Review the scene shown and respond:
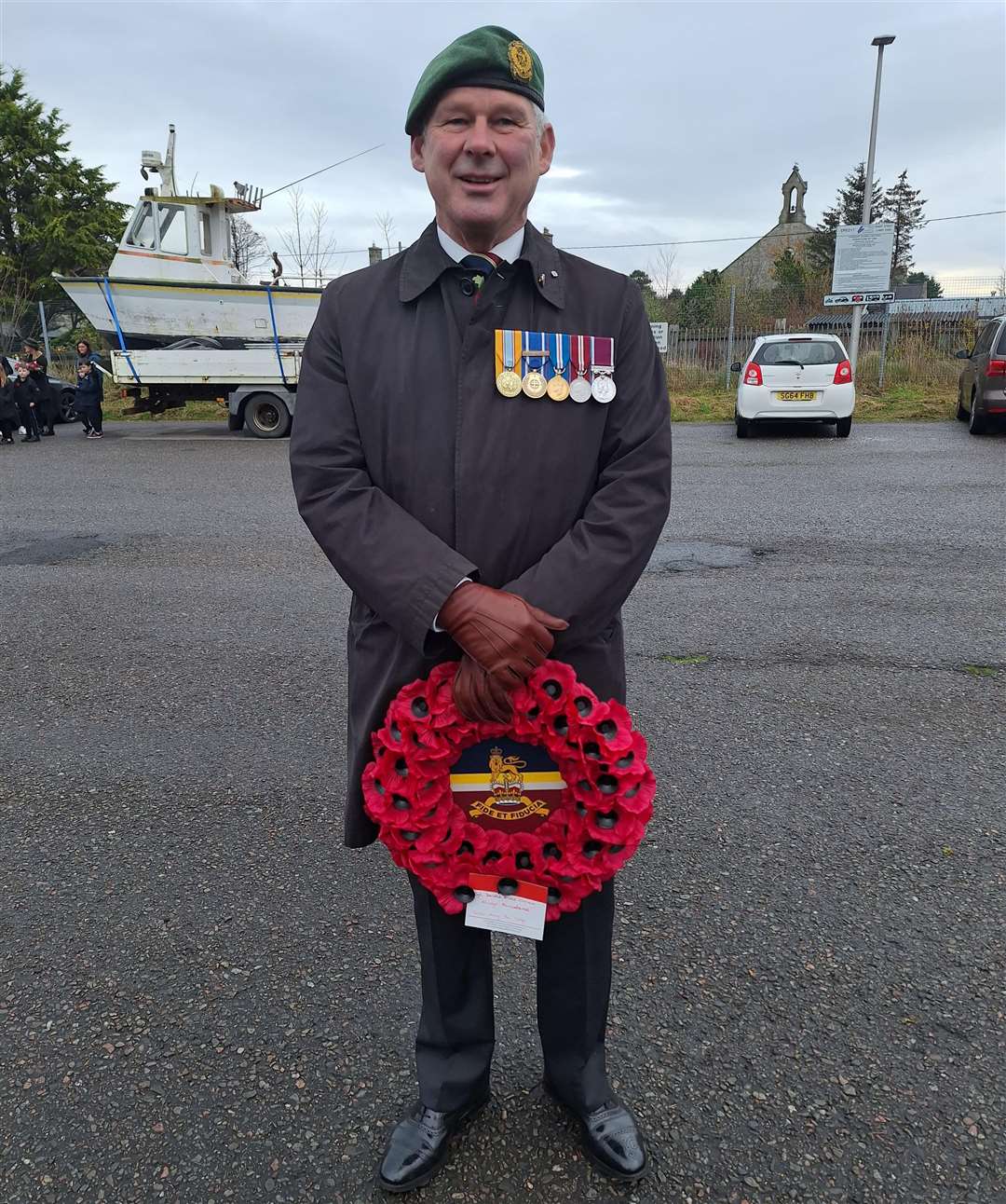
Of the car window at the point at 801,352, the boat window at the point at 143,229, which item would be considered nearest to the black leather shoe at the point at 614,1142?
the car window at the point at 801,352

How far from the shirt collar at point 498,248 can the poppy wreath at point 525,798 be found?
0.80 meters

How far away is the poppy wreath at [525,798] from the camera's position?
5.64 ft

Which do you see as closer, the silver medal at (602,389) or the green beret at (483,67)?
the green beret at (483,67)

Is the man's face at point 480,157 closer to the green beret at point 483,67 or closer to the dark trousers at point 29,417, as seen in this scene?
the green beret at point 483,67

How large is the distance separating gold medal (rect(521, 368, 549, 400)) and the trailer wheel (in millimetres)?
13602

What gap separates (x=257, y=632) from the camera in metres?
5.25

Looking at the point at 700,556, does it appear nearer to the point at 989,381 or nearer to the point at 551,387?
the point at 551,387

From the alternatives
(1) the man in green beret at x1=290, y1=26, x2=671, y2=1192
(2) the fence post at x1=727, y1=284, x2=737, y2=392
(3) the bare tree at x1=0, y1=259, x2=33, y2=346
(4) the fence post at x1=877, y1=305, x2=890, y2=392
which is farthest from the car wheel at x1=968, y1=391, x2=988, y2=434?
(3) the bare tree at x1=0, y1=259, x2=33, y2=346

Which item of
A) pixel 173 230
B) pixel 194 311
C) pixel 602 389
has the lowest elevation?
pixel 602 389

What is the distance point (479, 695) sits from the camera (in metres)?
1.70

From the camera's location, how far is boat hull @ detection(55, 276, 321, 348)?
15.6m

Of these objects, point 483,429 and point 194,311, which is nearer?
point 483,429

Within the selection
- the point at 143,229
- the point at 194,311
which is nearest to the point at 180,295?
the point at 194,311

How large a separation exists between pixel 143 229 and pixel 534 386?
16.9 metres
